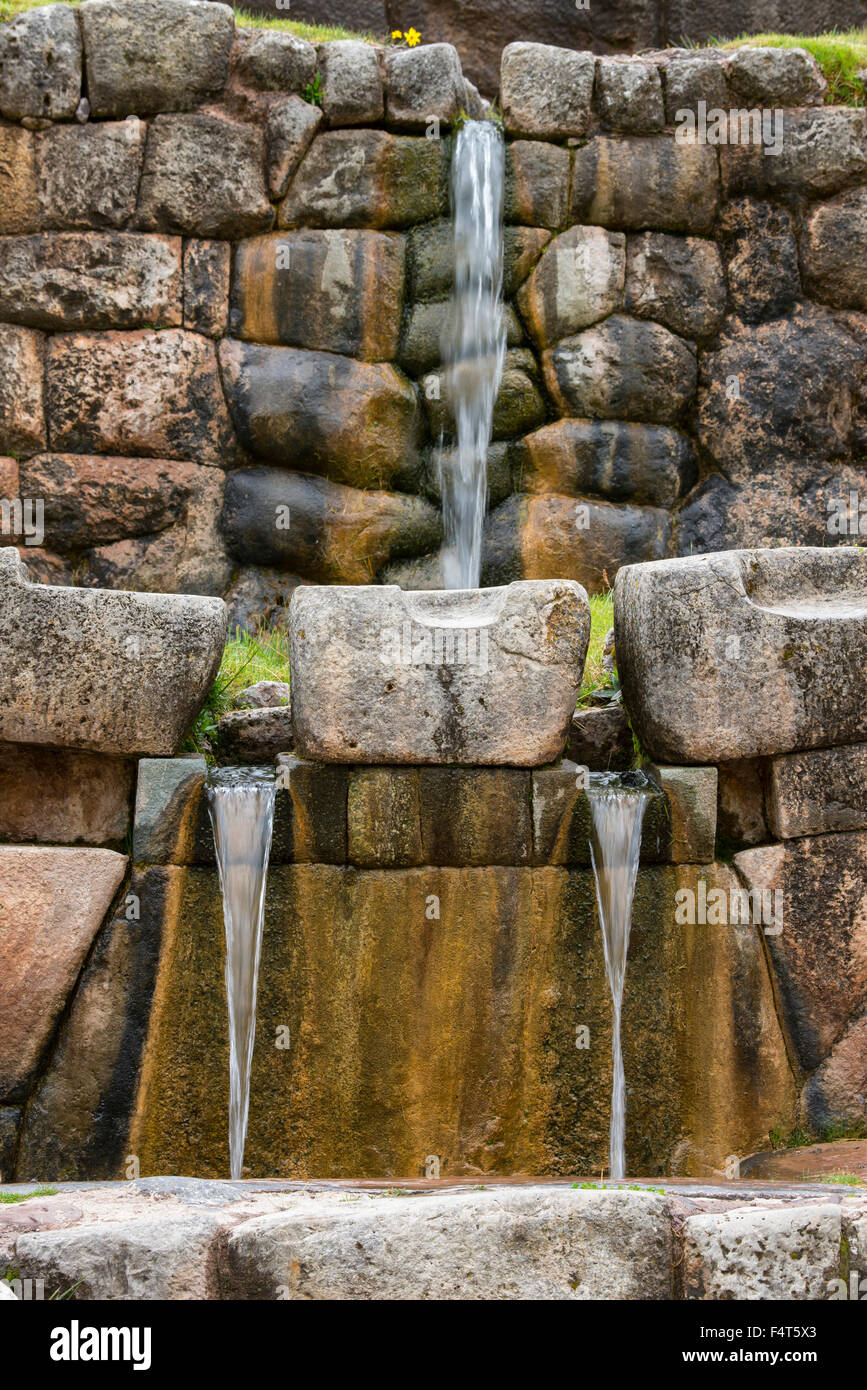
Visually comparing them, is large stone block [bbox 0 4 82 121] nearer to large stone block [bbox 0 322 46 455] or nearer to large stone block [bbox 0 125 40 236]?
large stone block [bbox 0 125 40 236]

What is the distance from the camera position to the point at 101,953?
4934mm

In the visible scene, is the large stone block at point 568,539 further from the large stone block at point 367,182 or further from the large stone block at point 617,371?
the large stone block at point 367,182

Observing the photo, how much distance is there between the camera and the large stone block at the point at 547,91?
8891mm

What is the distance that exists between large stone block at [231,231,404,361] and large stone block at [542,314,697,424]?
1307 millimetres

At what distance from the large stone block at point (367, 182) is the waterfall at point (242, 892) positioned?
5.18m

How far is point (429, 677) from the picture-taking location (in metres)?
4.93

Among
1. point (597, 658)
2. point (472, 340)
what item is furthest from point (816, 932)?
point (472, 340)

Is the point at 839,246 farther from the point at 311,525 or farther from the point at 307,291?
the point at 311,525

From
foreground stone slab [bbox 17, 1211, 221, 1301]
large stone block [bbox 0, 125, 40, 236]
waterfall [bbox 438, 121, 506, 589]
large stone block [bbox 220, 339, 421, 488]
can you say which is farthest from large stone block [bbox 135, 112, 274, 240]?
foreground stone slab [bbox 17, 1211, 221, 1301]

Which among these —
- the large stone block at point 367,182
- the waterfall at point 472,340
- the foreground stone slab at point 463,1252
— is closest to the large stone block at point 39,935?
the foreground stone slab at point 463,1252

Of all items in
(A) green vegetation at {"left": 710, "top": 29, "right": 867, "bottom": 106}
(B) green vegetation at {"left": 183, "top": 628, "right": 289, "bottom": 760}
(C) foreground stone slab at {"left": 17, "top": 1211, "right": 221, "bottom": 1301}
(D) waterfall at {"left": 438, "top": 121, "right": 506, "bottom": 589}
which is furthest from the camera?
(A) green vegetation at {"left": 710, "top": 29, "right": 867, "bottom": 106}

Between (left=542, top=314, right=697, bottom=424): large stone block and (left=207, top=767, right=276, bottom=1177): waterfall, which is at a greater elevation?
(left=542, top=314, right=697, bottom=424): large stone block

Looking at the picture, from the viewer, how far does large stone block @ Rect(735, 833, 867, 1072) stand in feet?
16.9
